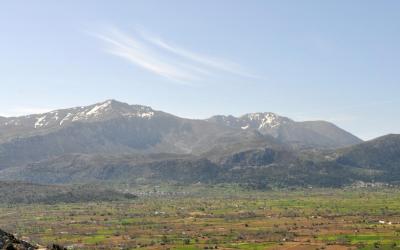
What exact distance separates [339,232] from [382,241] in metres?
19.6

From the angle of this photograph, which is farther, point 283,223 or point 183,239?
point 283,223

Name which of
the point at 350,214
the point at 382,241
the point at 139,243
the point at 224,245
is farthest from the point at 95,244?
the point at 350,214

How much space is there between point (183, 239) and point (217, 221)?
146 ft

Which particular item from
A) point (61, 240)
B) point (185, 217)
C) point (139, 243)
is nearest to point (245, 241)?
point (139, 243)

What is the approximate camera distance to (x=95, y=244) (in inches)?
5143

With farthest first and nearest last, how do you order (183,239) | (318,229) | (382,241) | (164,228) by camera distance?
(164,228) → (318,229) → (183,239) → (382,241)

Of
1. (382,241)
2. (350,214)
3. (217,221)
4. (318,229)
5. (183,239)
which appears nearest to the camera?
(382,241)

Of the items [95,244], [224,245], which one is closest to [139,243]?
[95,244]

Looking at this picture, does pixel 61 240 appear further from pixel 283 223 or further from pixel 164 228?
pixel 283 223

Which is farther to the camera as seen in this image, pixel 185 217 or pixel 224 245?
pixel 185 217

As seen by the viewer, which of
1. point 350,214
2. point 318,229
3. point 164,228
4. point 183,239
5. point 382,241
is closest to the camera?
point 382,241

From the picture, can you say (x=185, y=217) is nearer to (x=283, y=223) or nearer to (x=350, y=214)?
(x=283, y=223)

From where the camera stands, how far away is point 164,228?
16400 centimetres

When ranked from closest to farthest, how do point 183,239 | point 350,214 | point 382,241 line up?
point 382,241, point 183,239, point 350,214
